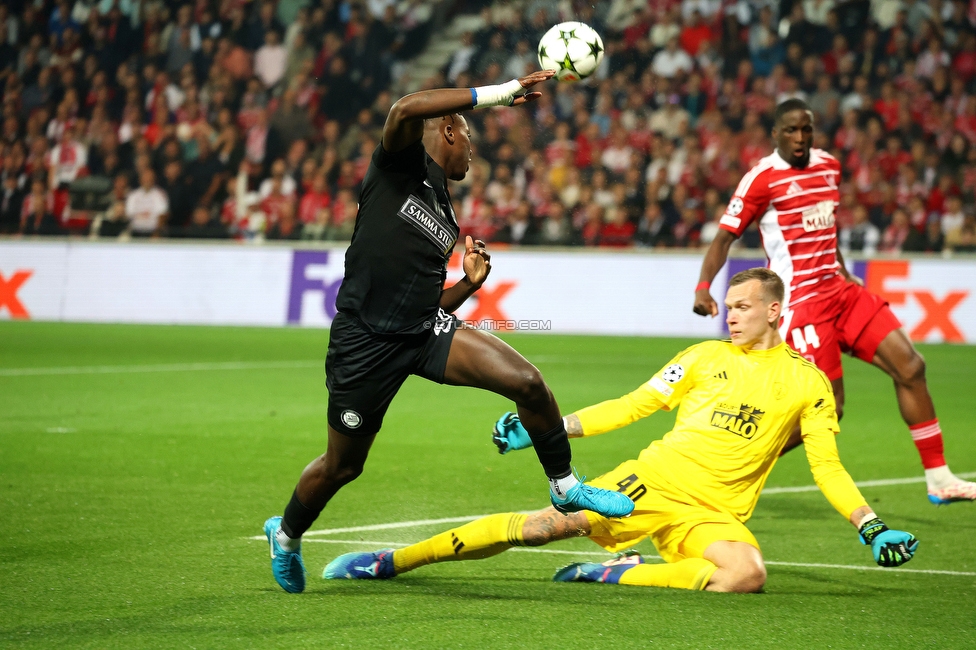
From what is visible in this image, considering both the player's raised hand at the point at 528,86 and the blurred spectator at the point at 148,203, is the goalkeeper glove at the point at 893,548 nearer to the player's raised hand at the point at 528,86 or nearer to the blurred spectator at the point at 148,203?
the player's raised hand at the point at 528,86

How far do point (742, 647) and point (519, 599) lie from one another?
104 cm

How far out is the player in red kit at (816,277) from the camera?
6863 mm

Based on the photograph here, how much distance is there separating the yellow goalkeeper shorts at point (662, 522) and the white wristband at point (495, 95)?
1.71 m

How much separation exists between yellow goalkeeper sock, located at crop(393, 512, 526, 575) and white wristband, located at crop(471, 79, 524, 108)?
5.56 feet

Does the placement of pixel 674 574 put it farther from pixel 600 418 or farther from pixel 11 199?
pixel 11 199

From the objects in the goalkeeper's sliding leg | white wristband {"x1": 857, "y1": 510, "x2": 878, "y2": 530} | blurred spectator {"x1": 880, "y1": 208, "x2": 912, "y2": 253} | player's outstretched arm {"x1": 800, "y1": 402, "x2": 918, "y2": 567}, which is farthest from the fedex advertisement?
white wristband {"x1": 857, "y1": 510, "x2": 878, "y2": 530}

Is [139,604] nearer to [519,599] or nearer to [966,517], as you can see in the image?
[519,599]

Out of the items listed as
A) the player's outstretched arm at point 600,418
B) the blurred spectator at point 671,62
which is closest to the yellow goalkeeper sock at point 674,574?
the player's outstretched arm at point 600,418

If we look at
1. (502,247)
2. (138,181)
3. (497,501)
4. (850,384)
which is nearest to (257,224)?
(138,181)

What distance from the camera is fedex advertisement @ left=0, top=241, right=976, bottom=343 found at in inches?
640

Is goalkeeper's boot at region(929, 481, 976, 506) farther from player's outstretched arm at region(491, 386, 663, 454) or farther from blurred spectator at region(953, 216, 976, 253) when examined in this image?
blurred spectator at region(953, 216, 976, 253)

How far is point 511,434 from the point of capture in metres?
5.10

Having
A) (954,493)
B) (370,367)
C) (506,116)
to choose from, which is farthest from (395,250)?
(506,116)

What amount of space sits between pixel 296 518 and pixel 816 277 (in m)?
3.49
